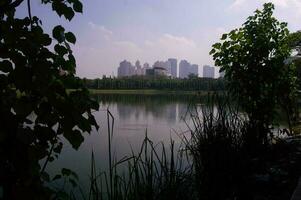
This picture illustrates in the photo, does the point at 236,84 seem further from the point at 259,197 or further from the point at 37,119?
the point at 37,119

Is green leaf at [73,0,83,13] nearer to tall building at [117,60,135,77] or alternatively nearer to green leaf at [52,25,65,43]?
green leaf at [52,25,65,43]

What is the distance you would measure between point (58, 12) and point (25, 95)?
0.32m

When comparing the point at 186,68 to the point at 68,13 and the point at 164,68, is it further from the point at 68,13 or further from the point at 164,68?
the point at 68,13

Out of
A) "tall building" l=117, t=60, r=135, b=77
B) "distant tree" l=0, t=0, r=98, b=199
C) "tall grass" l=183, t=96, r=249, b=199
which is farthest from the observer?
"tall building" l=117, t=60, r=135, b=77

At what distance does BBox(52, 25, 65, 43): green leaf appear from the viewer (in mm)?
1414

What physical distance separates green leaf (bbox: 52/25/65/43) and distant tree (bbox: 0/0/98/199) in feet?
0.20

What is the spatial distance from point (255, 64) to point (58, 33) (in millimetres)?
4836

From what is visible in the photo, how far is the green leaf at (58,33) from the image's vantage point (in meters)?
1.41

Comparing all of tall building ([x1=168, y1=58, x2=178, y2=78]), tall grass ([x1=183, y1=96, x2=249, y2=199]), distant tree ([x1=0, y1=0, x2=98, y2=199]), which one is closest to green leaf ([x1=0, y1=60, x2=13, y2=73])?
distant tree ([x1=0, y1=0, x2=98, y2=199])

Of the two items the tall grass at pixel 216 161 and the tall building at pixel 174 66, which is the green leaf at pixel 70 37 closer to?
the tall grass at pixel 216 161

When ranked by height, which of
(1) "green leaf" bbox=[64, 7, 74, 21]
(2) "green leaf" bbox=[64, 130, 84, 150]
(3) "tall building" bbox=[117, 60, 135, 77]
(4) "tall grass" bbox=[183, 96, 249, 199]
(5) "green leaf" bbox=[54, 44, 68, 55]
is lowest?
(4) "tall grass" bbox=[183, 96, 249, 199]

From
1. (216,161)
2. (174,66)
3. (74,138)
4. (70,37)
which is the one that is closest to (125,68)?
(174,66)

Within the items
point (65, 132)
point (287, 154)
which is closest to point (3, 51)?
point (65, 132)

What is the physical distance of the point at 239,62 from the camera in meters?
5.88
